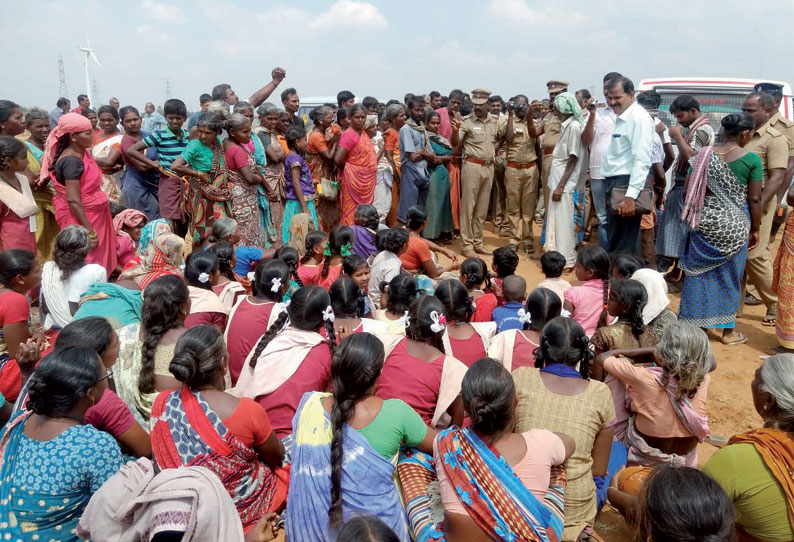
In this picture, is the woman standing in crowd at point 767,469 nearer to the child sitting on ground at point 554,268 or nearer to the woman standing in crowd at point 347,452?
the woman standing in crowd at point 347,452

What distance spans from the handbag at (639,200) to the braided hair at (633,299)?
284cm

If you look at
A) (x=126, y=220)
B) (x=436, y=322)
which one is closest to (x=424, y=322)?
(x=436, y=322)

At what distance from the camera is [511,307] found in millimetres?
3998

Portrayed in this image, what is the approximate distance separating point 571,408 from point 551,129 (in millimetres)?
6045

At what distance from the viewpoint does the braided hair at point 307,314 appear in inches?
124

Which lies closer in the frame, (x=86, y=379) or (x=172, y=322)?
(x=86, y=379)

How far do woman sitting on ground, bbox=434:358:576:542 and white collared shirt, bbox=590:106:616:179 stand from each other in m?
4.73

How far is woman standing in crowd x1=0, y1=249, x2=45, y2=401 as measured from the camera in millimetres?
2996

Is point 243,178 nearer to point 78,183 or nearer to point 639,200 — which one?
point 78,183

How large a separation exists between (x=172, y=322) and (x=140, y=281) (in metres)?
1.18

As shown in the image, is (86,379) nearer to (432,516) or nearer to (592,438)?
(432,516)

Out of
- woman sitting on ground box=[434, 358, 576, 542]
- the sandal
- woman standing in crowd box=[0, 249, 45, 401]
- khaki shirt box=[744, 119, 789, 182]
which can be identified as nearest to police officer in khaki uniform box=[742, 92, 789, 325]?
khaki shirt box=[744, 119, 789, 182]

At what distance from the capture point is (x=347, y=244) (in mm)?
5070

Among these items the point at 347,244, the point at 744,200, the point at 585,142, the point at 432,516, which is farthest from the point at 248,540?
the point at 585,142
